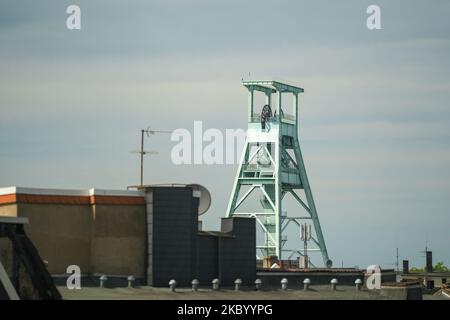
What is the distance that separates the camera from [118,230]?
8494cm

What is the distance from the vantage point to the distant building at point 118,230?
82500 mm

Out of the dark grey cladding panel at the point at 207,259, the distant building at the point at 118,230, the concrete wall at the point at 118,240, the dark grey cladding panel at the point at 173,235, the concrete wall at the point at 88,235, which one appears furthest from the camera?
the dark grey cladding panel at the point at 207,259

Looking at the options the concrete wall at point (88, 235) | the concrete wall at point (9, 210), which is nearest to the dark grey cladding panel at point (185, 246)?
the concrete wall at point (88, 235)

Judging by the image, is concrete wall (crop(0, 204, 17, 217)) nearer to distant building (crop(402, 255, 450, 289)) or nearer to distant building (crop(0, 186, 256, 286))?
distant building (crop(0, 186, 256, 286))

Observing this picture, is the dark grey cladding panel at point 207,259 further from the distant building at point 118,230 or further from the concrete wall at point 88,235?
the concrete wall at point 88,235

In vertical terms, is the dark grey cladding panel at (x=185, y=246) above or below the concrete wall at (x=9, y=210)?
below

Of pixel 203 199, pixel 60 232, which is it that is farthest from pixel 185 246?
pixel 60 232

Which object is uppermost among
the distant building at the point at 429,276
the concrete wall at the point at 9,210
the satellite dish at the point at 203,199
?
the satellite dish at the point at 203,199

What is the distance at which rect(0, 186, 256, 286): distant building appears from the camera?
271 feet
